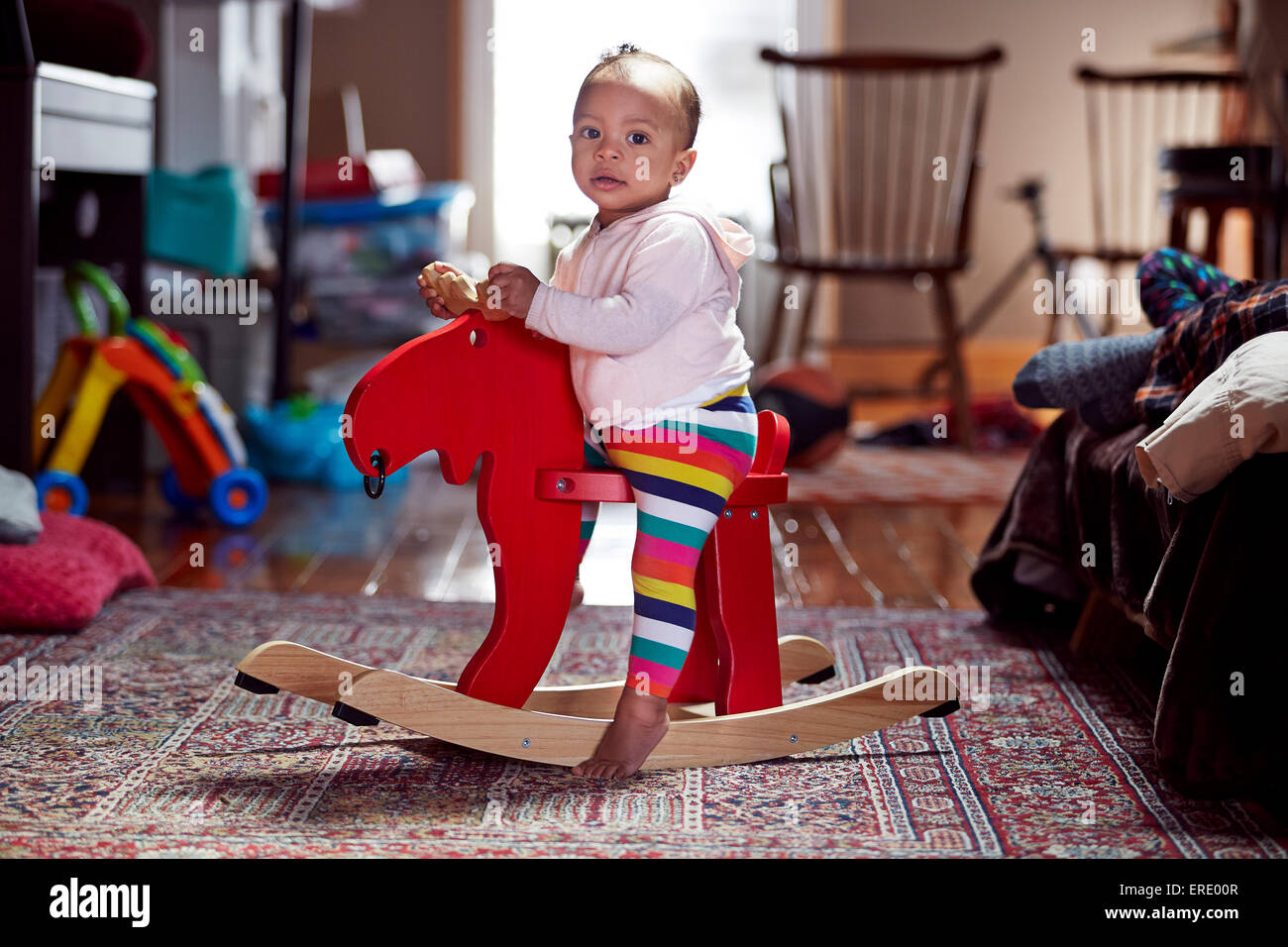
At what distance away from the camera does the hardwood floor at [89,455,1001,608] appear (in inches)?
72.7

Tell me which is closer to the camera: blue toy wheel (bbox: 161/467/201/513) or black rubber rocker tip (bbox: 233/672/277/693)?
black rubber rocker tip (bbox: 233/672/277/693)

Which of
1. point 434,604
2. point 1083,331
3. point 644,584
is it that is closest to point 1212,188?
point 1083,331

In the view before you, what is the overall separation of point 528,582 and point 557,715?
118mm

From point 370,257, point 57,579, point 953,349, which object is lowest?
point 57,579

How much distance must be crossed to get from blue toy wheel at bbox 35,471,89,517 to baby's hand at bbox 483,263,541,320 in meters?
1.33

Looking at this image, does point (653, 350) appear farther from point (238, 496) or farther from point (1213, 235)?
point (1213, 235)

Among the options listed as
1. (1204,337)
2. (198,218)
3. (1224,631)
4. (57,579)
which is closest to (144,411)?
(198,218)

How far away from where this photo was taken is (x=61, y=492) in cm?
215

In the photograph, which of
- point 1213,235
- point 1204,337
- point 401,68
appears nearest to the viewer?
point 1204,337

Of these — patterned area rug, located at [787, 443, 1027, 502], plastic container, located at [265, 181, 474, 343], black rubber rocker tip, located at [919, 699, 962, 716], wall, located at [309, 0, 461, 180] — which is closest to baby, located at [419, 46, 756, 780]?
black rubber rocker tip, located at [919, 699, 962, 716]

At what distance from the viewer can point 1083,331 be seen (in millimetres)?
3789

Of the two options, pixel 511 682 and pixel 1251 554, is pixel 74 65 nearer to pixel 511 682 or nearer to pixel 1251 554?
pixel 511 682

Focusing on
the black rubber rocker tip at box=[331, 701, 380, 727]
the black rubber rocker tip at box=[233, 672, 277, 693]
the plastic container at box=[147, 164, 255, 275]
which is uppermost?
the plastic container at box=[147, 164, 255, 275]

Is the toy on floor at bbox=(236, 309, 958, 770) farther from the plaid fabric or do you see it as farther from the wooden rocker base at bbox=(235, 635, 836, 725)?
the plaid fabric
